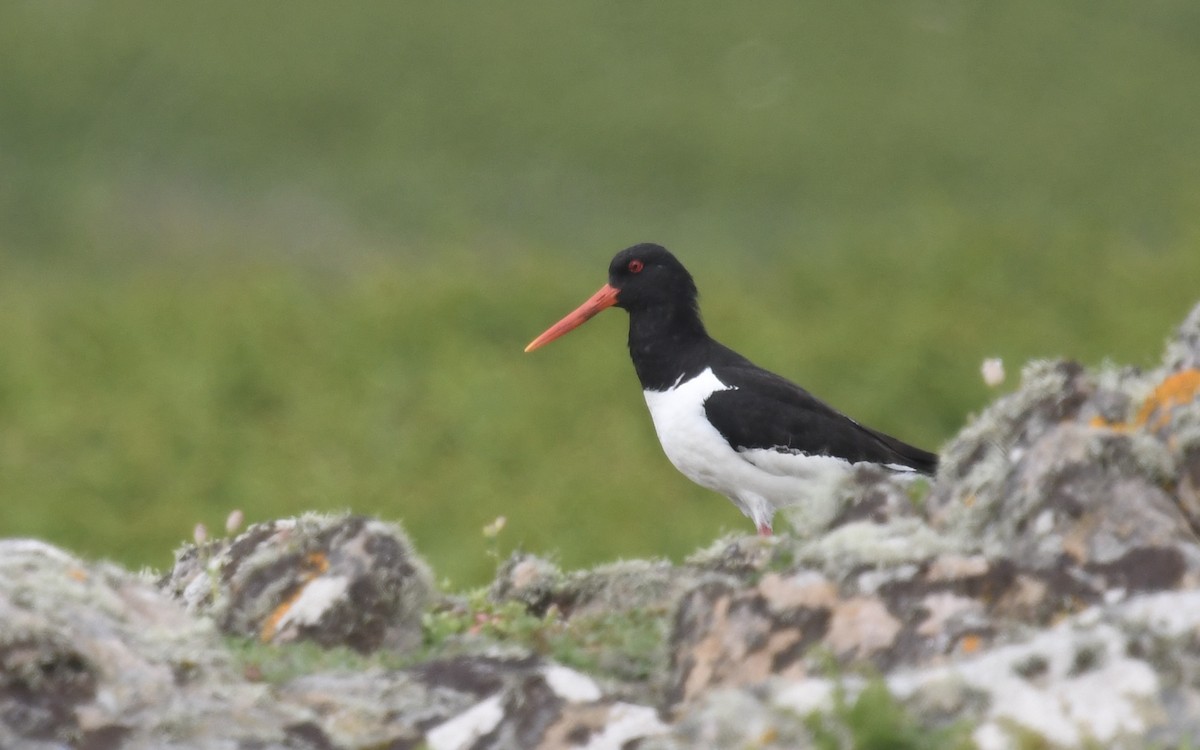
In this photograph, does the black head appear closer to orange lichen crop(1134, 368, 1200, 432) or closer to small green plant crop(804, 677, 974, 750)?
orange lichen crop(1134, 368, 1200, 432)

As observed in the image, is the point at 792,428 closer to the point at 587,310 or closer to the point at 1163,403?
the point at 587,310

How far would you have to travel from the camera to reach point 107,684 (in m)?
4.83

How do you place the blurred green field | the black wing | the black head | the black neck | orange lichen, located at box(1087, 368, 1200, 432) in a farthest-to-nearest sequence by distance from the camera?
the blurred green field
the black head
the black neck
the black wing
orange lichen, located at box(1087, 368, 1200, 432)

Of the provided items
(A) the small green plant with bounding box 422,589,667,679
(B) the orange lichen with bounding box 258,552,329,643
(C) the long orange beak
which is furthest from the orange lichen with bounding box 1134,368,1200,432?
(C) the long orange beak

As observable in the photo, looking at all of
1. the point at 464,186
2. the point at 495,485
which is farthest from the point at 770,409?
the point at 464,186

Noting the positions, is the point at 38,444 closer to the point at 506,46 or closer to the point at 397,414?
the point at 397,414

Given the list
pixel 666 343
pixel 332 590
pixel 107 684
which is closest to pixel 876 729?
pixel 107 684

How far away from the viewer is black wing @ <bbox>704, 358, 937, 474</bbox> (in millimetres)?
8664

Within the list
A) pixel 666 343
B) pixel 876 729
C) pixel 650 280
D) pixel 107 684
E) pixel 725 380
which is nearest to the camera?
pixel 876 729

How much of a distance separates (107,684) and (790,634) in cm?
190

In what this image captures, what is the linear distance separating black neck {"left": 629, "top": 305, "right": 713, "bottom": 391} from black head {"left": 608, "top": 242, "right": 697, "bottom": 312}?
45 mm

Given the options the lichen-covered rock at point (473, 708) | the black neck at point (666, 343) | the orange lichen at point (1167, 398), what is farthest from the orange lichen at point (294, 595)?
the black neck at point (666, 343)

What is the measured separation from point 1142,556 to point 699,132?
37.3 m

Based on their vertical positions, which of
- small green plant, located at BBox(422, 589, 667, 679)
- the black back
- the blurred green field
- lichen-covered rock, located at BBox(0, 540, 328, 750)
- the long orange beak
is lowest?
lichen-covered rock, located at BBox(0, 540, 328, 750)
